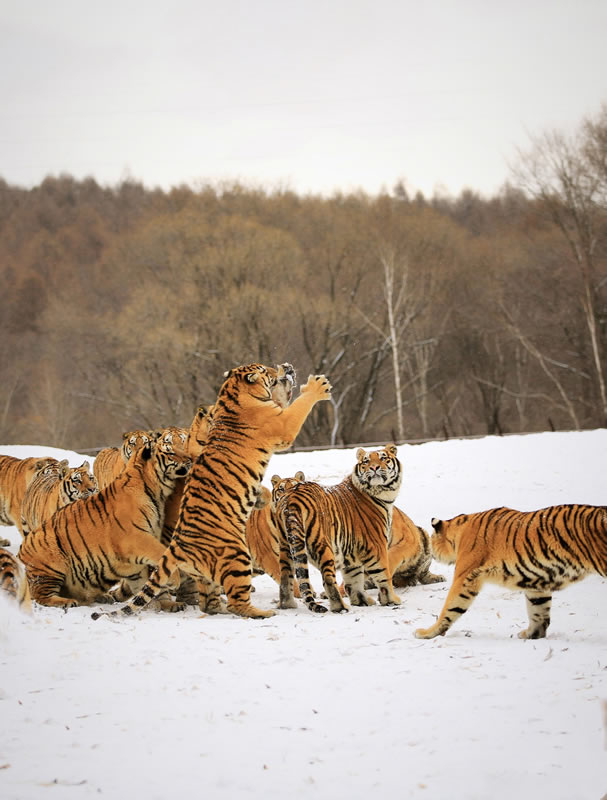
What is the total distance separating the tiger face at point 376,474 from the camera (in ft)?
21.9

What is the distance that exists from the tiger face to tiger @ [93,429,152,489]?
6.67 ft

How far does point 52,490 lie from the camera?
814 centimetres

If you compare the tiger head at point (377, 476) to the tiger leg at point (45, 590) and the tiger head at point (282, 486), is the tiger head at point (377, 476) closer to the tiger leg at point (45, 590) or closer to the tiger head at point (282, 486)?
the tiger head at point (282, 486)

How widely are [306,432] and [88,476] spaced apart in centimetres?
2624

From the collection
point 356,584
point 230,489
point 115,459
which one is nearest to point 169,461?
point 230,489

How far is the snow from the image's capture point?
3.07 meters

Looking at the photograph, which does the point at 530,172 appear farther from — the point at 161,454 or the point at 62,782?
the point at 62,782

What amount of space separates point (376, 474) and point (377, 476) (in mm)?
18

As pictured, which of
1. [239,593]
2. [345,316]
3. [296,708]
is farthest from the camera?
[345,316]

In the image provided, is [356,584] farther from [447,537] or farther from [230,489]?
[230,489]

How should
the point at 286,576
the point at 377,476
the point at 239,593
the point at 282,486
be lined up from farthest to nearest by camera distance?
the point at 377,476 → the point at 282,486 → the point at 286,576 → the point at 239,593

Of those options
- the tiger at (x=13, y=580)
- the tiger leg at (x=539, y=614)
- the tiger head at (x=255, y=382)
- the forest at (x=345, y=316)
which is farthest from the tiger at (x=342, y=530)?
the forest at (x=345, y=316)

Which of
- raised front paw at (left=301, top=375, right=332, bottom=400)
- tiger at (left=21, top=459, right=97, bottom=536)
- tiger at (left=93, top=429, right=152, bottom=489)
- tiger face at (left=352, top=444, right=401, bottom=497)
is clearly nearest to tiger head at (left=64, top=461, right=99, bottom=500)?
tiger at (left=21, top=459, right=97, bottom=536)

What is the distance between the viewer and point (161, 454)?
616 centimetres
